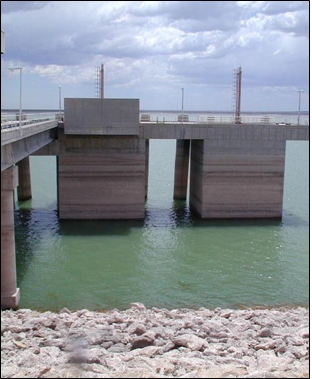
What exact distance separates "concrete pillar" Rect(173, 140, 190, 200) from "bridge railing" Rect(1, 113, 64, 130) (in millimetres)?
8821

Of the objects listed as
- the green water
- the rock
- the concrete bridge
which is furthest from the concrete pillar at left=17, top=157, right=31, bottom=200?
the rock

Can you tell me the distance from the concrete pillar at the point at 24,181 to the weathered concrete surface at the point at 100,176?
Answer: 7421mm

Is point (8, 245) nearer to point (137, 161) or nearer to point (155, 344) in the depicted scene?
point (155, 344)

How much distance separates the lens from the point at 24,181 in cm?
3769

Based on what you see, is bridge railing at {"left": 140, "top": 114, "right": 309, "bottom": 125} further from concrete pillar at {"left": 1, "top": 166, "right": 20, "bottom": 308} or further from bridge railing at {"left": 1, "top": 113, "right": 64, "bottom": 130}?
concrete pillar at {"left": 1, "top": 166, "right": 20, "bottom": 308}

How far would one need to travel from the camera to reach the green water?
1909 cm

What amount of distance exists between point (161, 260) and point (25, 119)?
10002 millimetres

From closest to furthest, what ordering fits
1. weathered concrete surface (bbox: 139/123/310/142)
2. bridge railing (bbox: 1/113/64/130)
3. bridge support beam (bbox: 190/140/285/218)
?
bridge railing (bbox: 1/113/64/130)
weathered concrete surface (bbox: 139/123/310/142)
bridge support beam (bbox: 190/140/285/218)

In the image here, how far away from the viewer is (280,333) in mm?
14734

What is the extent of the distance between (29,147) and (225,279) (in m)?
9.58

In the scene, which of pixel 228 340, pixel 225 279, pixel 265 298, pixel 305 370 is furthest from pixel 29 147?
pixel 305 370

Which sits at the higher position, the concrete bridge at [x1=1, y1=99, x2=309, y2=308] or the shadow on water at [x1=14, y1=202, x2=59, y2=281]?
the concrete bridge at [x1=1, y1=99, x2=309, y2=308]

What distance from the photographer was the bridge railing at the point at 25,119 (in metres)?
20.8

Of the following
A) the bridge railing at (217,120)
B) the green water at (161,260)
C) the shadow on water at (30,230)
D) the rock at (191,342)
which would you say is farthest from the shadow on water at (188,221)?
the rock at (191,342)
